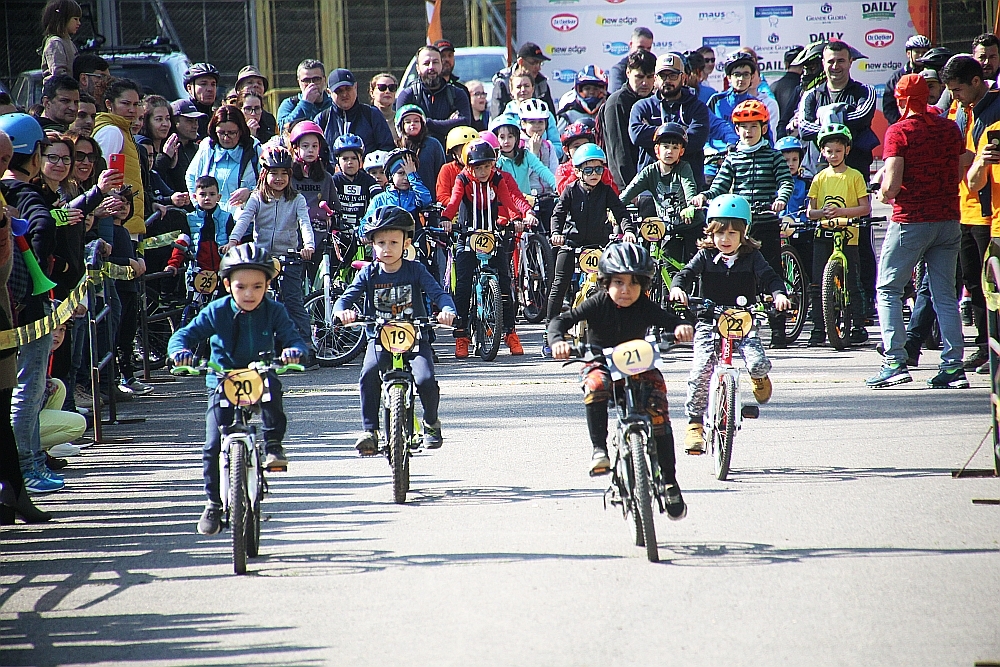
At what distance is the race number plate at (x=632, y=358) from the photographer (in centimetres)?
638

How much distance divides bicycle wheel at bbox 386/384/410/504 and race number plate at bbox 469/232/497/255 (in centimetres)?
536

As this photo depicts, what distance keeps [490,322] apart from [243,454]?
703 cm

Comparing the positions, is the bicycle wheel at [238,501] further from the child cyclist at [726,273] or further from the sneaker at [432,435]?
the child cyclist at [726,273]

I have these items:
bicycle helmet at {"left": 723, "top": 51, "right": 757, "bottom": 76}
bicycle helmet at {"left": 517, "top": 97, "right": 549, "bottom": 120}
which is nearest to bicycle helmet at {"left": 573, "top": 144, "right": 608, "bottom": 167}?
bicycle helmet at {"left": 517, "top": 97, "right": 549, "bottom": 120}

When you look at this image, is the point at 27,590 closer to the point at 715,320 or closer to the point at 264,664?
the point at 264,664

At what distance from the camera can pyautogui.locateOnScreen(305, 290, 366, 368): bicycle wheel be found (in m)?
13.1

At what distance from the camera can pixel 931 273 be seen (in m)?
10.8

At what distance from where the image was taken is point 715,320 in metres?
8.28

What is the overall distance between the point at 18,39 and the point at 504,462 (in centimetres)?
2246

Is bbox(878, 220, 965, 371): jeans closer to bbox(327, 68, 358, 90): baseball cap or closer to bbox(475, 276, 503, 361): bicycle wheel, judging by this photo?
bbox(475, 276, 503, 361): bicycle wheel

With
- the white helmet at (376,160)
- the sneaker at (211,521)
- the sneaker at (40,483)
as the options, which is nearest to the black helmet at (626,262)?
the sneaker at (211,521)

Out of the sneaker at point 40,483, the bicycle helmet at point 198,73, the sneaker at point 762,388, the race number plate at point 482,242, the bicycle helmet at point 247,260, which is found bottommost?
the sneaker at point 40,483

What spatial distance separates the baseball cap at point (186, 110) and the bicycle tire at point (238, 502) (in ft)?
29.6

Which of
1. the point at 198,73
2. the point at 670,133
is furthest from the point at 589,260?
the point at 198,73
